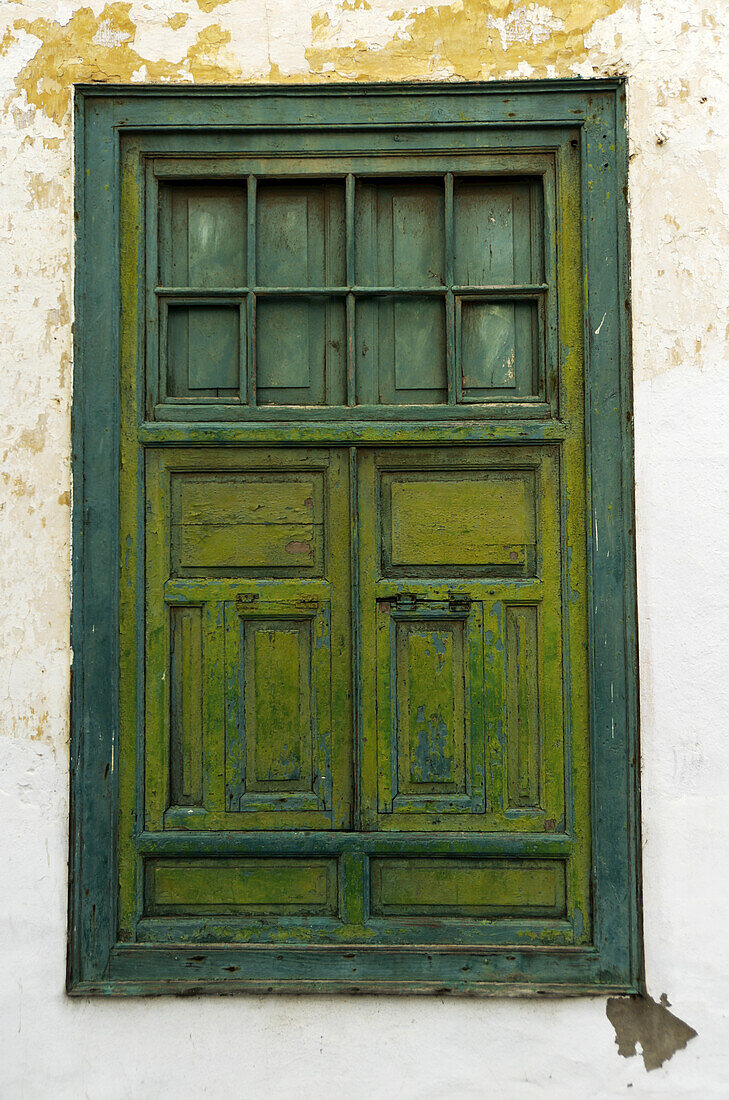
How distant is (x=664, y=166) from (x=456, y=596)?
1.38 metres

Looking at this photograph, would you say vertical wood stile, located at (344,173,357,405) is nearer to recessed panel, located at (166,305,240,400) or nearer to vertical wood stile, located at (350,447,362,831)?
vertical wood stile, located at (350,447,362,831)

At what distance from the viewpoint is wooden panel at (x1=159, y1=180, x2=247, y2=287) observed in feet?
7.74

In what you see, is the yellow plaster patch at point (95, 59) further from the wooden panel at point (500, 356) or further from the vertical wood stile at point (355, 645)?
the vertical wood stile at point (355, 645)

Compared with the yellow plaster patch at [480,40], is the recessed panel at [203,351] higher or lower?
lower

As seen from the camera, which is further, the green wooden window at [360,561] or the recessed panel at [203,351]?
the recessed panel at [203,351]

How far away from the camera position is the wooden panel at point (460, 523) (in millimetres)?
2297

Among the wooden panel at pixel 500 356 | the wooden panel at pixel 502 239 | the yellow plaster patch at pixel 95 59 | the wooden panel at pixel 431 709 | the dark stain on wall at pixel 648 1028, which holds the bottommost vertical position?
the dark stain on wall at pixel 648 1028

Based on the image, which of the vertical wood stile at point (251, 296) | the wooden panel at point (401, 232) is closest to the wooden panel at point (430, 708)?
the vertical wood stile at point (251, 296)

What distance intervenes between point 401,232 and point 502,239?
303 mm

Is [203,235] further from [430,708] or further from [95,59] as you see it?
[430,708]

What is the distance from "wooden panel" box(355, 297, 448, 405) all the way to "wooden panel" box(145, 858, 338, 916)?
54.4 inches

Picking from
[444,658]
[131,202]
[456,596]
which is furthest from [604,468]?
[131,202]

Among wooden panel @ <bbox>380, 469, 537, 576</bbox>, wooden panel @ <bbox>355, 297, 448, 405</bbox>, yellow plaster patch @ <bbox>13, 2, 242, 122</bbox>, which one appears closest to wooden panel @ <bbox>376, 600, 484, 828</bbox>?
wooden panel @ <bbox>380, 469, 537, 576</bbox>

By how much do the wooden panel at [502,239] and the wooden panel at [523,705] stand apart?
3.25 ft
